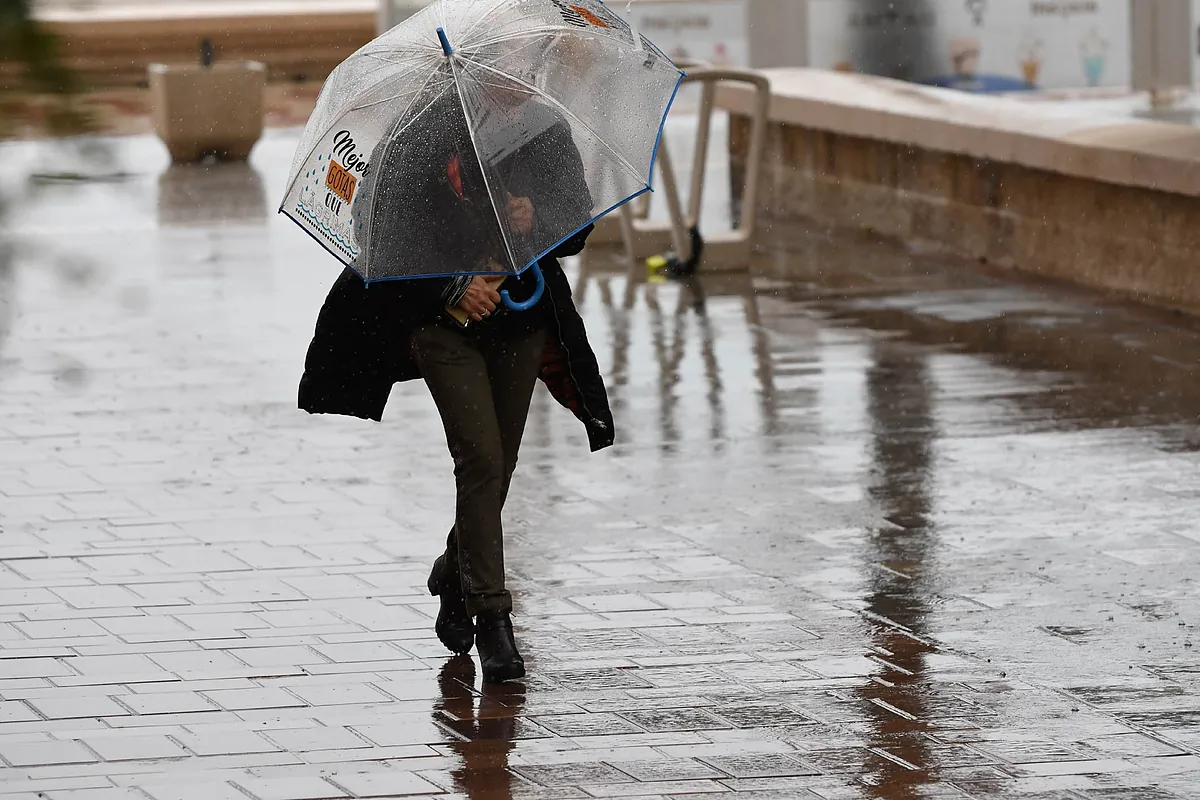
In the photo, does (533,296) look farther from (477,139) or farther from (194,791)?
(194,791)

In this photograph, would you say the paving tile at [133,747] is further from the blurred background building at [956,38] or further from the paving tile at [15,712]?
the blurred background building at [956,38]

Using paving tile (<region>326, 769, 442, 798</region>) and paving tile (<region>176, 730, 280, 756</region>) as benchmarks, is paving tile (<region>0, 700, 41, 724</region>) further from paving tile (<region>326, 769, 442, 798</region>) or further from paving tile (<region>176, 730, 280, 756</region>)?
paving tile (<region>326, 769, 442, 798</region>)

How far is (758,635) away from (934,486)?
Result: 202 centimetres

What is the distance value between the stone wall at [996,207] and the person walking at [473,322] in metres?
6.38

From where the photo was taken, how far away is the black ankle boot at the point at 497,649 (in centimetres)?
518

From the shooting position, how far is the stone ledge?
36.3ft

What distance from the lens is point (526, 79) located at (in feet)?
16.6

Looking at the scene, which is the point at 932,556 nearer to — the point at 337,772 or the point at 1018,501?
the point at 1018,501

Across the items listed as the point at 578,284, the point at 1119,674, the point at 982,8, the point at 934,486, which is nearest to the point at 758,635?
the point at 1119,674

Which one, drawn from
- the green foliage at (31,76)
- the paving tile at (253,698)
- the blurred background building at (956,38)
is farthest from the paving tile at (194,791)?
the blurred background building at (956,38)

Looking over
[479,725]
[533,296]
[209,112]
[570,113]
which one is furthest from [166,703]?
[209,112]

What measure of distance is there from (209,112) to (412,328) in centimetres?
1600

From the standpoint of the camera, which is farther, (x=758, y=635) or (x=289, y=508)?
(x=289, y=508)

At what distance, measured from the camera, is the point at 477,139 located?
4.98 metres
